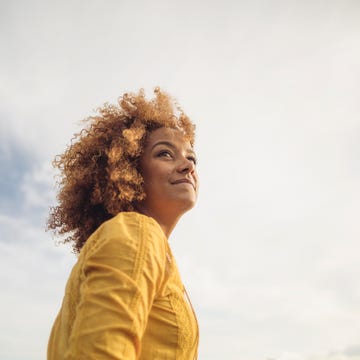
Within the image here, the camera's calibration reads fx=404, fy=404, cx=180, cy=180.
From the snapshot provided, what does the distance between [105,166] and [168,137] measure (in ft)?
1.97

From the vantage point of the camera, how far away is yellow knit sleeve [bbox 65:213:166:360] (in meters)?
1.65

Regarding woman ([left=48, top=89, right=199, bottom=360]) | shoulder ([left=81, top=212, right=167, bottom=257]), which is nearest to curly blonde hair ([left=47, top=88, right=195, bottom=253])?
woman ([left=48, top=89, right=199, bottom=360])

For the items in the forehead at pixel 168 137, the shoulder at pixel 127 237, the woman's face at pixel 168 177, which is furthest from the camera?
the forehead at pixel 168 137

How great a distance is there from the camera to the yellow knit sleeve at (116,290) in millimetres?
1649

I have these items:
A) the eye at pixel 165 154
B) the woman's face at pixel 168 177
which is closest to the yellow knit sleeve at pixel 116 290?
the woman's face at pixel 168 177

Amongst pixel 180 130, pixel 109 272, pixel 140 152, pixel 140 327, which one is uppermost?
pixel 180 130

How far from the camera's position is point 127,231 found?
2.00 metres

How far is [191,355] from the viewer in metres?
2.24

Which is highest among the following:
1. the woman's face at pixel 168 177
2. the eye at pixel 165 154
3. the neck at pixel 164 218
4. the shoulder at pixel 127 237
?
the eye at pixel 165 154

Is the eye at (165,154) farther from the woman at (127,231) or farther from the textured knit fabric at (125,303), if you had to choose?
the textured knit fabric at (125,303)

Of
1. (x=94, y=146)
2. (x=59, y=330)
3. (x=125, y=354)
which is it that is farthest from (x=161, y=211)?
(x=125, y=354)

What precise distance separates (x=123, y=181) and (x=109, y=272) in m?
1.41

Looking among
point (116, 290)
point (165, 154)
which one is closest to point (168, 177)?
point (165, 154)

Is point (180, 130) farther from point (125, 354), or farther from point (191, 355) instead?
point (125, 354)
